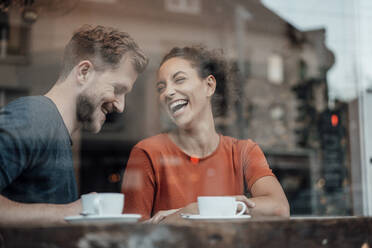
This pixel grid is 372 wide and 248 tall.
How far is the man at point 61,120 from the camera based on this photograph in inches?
46.2

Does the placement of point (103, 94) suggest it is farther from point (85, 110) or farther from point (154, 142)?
point (154, 142)

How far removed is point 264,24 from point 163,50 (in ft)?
6.22

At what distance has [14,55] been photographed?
219 cm

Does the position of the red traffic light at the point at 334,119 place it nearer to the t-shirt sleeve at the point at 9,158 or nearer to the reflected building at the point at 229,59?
the reflected building at the point at 229,59

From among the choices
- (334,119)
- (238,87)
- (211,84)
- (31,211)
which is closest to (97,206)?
(31,211)

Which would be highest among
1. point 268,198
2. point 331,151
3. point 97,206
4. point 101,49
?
point 101,49

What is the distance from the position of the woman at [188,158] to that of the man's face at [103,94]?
163mm

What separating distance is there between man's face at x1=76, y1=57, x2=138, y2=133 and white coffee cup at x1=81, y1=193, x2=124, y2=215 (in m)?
0.58

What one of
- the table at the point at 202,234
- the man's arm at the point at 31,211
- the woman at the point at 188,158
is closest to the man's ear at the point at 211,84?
the woman at the point at 188,158

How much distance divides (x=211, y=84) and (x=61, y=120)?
1.97 ft

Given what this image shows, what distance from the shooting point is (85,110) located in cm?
144

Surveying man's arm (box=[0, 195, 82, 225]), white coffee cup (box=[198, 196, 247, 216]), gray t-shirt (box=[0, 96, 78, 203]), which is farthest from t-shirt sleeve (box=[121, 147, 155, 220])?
white coffee cup (box=[198, 196, 247, 216])

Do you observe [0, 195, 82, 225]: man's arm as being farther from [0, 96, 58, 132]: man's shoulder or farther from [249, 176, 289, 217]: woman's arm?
[249, 176, 289, 217]: woman's arm

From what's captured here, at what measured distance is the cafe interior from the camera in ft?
5.89
